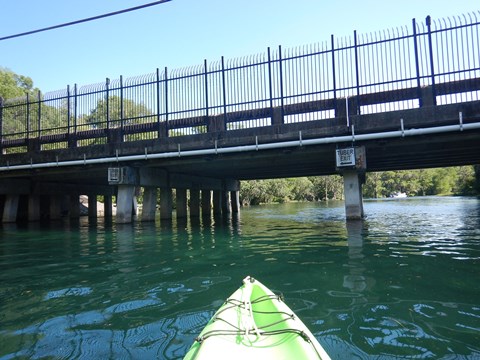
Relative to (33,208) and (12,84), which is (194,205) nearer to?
(33,208)

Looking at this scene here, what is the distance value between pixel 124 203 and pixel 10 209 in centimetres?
1196

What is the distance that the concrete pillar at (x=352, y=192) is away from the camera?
54.7 feet

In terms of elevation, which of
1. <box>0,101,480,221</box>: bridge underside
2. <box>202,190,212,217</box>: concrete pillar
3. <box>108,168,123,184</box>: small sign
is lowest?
<box>202,190,212,217</box>: concrete pillar

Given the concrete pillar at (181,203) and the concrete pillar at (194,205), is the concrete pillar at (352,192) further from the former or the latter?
the concrete pillar at (194,205)

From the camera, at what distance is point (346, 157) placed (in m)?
15.6

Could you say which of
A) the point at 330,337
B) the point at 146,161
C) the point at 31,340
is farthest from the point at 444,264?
the point at 146,161

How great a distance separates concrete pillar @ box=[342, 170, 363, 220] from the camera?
657 inches

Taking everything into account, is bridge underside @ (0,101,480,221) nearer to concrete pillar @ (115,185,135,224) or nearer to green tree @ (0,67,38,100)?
concrete pillar @ (115,185,135,224)

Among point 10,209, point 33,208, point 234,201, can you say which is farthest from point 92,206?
point 234,201

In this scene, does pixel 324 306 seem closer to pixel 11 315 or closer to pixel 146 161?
pixel 11 315

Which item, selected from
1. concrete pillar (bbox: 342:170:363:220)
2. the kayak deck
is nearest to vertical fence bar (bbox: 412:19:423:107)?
concrete pillar (bbox: 342:170:363:220)

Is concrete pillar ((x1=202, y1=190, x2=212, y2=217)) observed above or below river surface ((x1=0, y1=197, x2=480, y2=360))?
above

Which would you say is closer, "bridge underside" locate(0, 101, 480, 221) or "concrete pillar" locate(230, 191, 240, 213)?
"bridge underside" locate(0, 101, 480, 221)

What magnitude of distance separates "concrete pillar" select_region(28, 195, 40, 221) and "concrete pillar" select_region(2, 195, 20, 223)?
1.14 m
